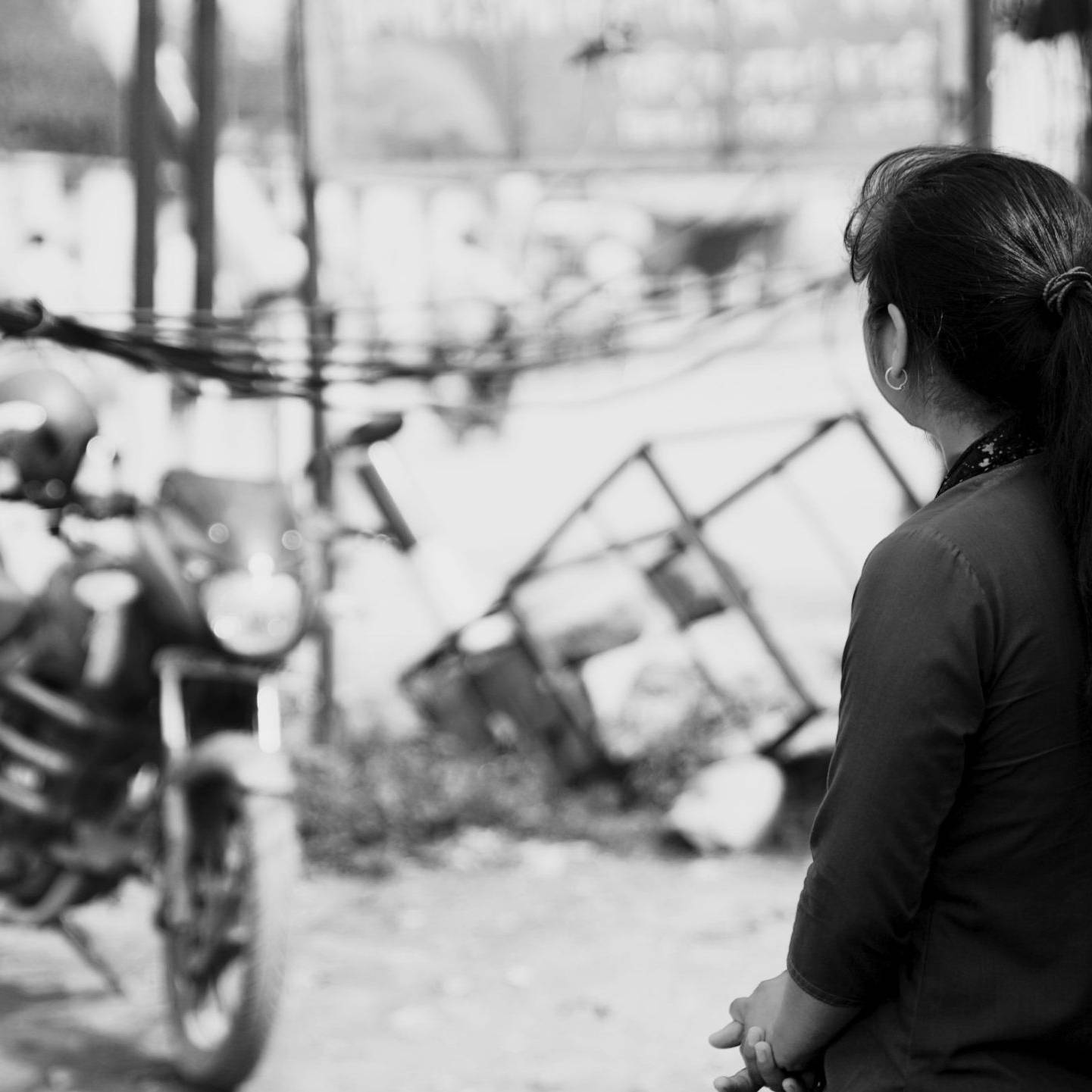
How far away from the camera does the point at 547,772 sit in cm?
574

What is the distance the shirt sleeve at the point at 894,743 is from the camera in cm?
133

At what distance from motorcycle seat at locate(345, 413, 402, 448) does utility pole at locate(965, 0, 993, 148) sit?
8.96 ft

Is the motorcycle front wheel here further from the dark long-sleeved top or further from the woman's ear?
the woman's ear

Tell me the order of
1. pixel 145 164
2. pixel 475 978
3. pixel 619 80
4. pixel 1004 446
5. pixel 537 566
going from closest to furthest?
pixel 1004 446, pixel 475 978, pixel 145 164, pixel 537 566, pixel 619 80

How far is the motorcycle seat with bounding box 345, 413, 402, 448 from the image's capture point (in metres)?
3.49

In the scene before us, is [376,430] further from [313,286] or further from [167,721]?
[313,286]

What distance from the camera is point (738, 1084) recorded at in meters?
1.57

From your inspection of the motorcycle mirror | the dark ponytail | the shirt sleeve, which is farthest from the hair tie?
the motorcycle mirror

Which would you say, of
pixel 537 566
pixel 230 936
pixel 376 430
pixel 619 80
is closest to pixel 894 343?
pixel 376 430

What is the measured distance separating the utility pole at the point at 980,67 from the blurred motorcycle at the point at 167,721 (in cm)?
311

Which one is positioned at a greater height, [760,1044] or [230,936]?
[760,1044]

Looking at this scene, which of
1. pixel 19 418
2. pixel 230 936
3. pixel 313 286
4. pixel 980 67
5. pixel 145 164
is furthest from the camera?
pixel 313 286

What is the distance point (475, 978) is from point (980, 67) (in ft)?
11.3

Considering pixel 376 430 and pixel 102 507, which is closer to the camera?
pixel 376 430
